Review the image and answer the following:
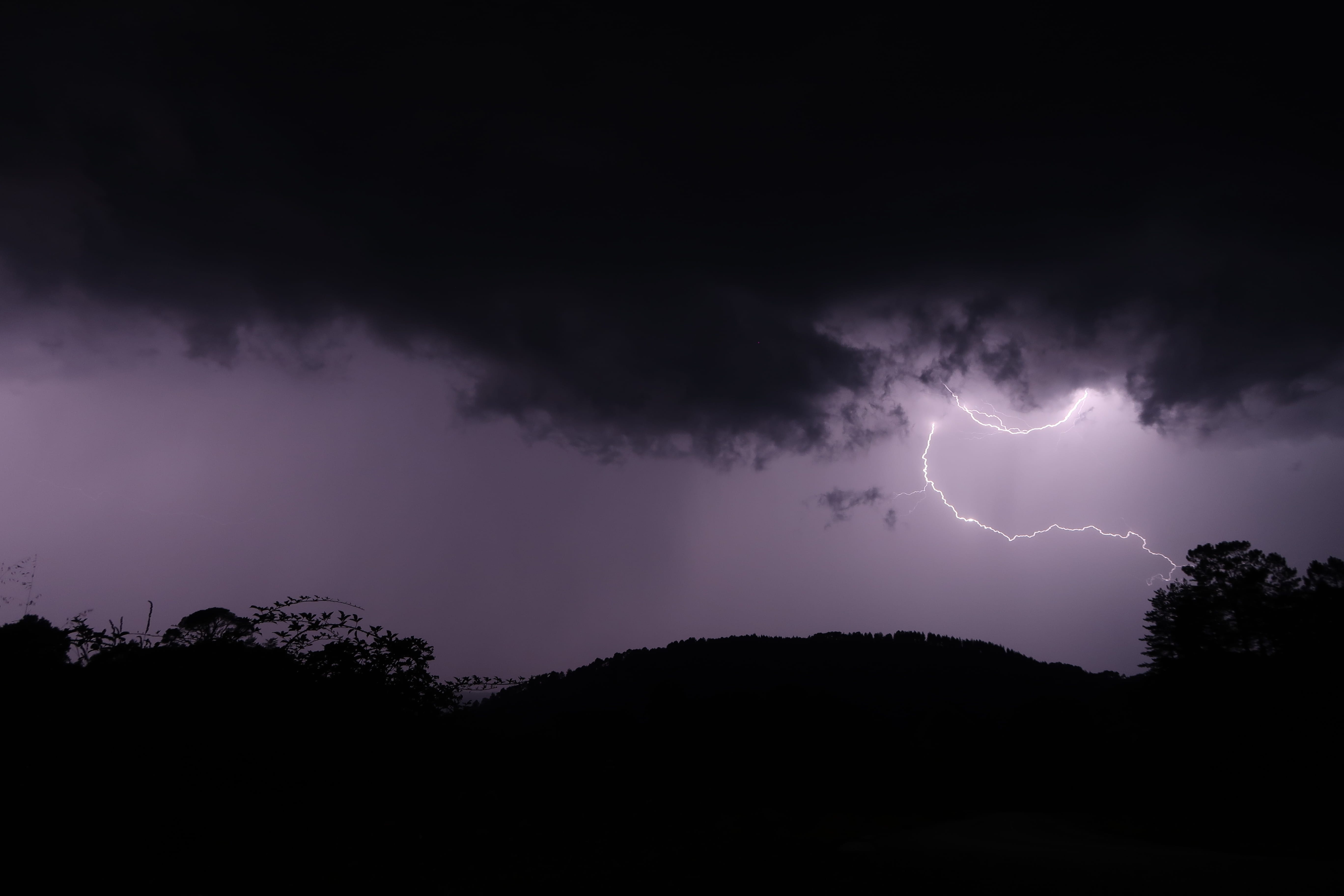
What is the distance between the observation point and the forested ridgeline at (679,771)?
742cm

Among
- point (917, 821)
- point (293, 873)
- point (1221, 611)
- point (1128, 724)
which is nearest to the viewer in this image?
point (293, 873)

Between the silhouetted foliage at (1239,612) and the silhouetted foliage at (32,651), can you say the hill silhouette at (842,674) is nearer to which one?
the silhouetted foliage at (1239,612)

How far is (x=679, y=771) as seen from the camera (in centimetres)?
2412

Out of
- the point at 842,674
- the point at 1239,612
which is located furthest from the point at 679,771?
the point at 842,674

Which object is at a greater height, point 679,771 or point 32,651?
point 32,651

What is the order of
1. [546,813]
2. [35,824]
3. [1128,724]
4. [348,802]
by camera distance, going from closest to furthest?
[35,824] < [348,802] < [546,813] < [1128,724]

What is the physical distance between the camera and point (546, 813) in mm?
12891

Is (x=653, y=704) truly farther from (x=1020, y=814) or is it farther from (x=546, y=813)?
(x=546, y=813)

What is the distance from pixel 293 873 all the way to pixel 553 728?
62.3ft

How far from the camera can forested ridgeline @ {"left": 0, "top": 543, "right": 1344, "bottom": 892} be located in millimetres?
7422

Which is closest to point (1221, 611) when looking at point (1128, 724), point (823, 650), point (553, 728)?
point (1128, 724)

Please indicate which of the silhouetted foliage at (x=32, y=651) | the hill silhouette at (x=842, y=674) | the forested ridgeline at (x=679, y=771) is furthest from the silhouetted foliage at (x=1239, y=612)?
the hill silhouette at (x=842, y=674)

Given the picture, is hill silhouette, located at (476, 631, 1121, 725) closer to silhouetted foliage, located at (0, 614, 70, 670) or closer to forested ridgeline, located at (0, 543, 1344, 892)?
forested ridgeline, located at (0, 543, 1344, 892)

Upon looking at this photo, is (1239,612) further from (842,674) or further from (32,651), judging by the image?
(842,674)
